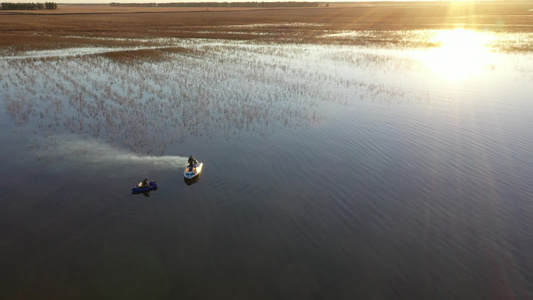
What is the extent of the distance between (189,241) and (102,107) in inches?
605

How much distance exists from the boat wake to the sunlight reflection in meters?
29.3

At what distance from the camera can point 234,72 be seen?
111ft

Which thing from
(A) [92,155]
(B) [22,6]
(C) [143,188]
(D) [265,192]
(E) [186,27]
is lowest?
(B) [22,6]

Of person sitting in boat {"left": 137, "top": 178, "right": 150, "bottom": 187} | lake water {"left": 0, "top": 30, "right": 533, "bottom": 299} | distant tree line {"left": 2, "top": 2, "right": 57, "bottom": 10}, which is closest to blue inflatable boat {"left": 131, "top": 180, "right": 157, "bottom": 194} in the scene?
person sitting in boat {"left": 137, "top": 178, "right": 150, "bottom": 187}

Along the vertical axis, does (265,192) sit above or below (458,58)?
below

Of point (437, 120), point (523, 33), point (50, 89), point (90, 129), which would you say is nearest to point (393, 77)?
point (437, 120)

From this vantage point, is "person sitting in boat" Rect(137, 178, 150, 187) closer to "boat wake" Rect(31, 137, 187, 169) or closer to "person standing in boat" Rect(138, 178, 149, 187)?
"person standing in boat" Rect(138, 178, 149, 187)

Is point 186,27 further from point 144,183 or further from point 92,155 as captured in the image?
point 144,183

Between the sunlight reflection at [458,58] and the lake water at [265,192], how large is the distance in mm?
6855

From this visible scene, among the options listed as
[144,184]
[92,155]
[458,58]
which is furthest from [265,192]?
[458,58]

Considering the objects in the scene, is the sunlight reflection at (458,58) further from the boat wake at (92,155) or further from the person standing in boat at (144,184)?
the person standing in boat at (144,184)

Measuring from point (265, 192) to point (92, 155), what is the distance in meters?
8.95

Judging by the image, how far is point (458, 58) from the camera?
43031 mm

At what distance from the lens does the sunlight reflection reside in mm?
35031
